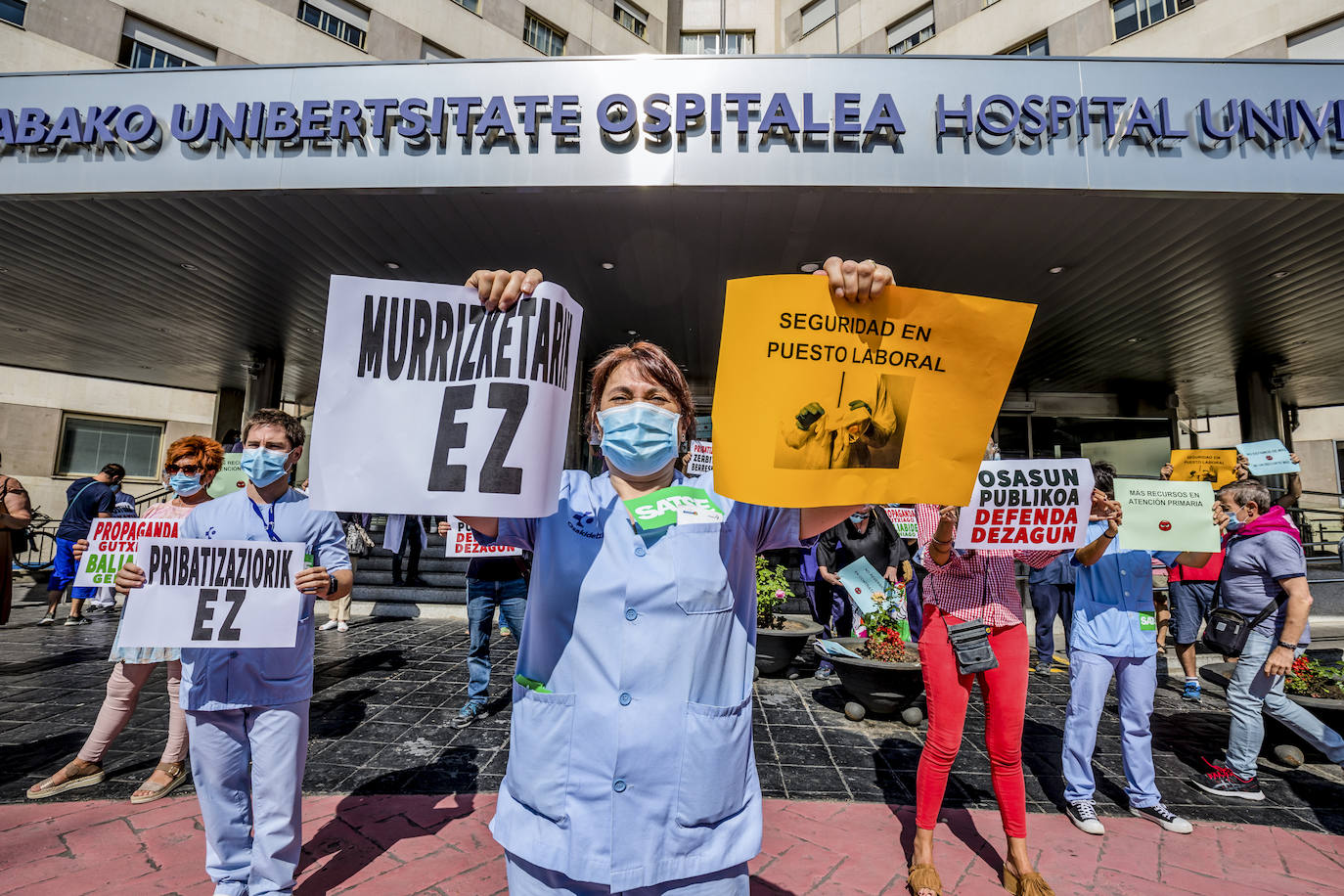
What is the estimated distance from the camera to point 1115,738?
5.18 meters

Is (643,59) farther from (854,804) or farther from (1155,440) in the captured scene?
(1155,440)

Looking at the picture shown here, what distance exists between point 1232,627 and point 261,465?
607 cm

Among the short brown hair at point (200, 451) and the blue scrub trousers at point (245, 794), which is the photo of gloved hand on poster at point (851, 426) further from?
the short brown hair at point (200, 451)

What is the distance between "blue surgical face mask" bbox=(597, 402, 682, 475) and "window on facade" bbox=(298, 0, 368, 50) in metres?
19.2

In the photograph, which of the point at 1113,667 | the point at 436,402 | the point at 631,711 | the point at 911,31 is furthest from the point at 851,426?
the point at 911,31

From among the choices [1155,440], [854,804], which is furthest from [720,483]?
[1155,440]

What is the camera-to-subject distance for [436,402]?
5.10ft

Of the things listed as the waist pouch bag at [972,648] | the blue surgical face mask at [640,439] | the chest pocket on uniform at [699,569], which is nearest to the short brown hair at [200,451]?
the blue surgical face mask at [640,439]

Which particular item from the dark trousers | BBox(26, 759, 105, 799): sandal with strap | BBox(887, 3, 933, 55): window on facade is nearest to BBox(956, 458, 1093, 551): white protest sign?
the dark trousers

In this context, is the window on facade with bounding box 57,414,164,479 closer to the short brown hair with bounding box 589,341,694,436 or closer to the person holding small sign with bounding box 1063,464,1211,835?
the short brown hair with bounding box 589,341,694,436

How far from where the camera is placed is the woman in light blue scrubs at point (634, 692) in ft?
4.64

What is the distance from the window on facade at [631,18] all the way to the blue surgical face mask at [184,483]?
2264cm

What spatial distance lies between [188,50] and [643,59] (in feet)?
44.1

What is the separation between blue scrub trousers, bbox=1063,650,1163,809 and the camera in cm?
370
